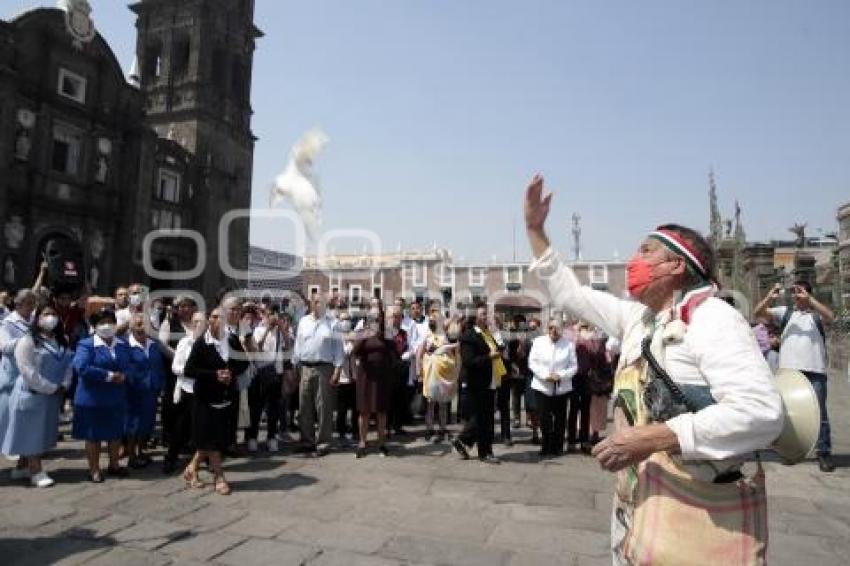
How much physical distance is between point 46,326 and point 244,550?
395cm

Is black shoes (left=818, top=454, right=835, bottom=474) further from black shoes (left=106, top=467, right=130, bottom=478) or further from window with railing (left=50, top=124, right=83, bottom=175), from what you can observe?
window with railing (left=50, top=124, right=83, bottom=175)

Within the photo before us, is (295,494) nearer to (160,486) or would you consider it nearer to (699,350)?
(160,486)

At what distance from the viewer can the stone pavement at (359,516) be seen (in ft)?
13.8

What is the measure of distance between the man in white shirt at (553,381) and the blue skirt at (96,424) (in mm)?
5408

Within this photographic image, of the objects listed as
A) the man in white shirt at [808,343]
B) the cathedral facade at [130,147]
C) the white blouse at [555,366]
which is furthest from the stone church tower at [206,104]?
the man in white shirt at [808,343]

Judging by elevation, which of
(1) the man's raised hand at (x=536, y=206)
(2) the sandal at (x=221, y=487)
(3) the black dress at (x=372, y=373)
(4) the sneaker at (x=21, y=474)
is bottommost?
(2) the sandal at (x=221, y=487)

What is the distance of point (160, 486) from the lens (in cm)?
609

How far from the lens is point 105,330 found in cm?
648

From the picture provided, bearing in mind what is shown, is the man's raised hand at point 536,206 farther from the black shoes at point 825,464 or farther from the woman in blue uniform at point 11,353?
the black shoes at point 825,464

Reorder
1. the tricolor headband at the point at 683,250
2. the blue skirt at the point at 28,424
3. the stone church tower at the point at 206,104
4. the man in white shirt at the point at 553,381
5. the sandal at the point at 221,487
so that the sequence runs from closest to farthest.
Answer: the tricolor headband at the point at 683,250, the sandal at the point at 221,487, the blue skirt at the point at 28,424, the man in white shirt at the point at 553,381, the stone church tower at the point at 206,104

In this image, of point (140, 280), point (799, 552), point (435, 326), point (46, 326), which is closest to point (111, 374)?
point (46, 326)

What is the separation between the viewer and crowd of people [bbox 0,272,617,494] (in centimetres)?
620

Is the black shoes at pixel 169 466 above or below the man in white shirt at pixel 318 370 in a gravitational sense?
below

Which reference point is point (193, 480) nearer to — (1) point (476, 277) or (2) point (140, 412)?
(2) point (140, 412)
